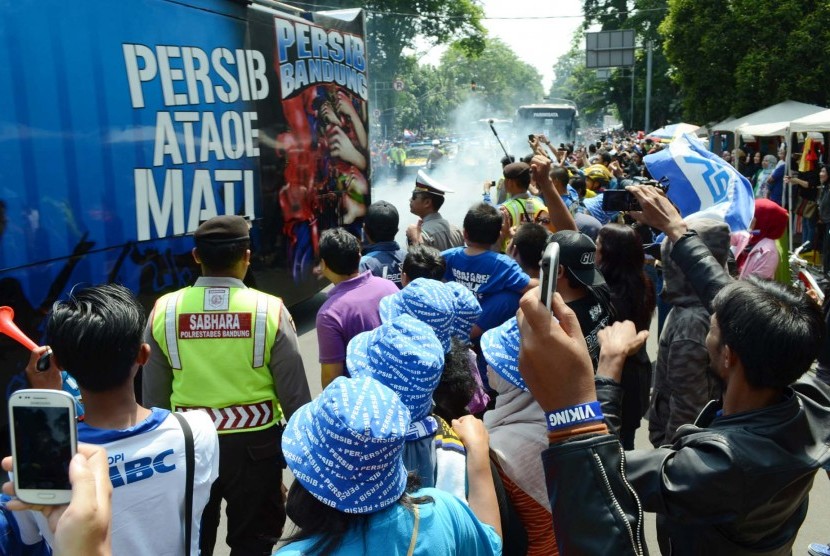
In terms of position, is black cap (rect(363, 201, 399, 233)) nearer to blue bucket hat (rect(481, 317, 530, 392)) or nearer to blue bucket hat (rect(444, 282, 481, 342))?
blue bucket hat (rect(444, 282, 481, 342))

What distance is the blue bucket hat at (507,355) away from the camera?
2.73 m

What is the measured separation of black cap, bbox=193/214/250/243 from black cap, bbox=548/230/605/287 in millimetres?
1471

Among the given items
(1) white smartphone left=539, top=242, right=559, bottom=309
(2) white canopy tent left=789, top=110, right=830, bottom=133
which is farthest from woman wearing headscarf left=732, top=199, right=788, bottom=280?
(2) white canopy tent left=789, top=110, right=830, bottom=133

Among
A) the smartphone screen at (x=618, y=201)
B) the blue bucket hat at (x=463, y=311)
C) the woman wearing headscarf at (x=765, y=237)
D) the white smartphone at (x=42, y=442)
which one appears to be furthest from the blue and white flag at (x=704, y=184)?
the white smartphone at (x=42, y=442)

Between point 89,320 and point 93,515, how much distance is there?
1.01m

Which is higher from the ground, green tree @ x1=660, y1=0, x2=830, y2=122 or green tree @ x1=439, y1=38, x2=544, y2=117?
green tree @ x1=439, y1=38, x2=544, y2=117

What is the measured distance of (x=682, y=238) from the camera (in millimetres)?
2881

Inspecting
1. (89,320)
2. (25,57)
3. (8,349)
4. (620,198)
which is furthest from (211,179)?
(89,320)

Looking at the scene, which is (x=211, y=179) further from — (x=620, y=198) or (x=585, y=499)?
(x=585, y=499)

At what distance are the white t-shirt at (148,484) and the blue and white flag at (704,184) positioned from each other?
10.2 ft

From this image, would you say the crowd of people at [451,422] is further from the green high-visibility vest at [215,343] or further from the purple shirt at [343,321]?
the purple shirt at [343,321]

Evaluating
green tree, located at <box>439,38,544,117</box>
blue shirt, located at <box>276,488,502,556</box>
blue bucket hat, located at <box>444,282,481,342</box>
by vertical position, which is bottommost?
blue shirt, located at <box>276,488,502,556</box>

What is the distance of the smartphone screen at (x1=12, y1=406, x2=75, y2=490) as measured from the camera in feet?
4.97

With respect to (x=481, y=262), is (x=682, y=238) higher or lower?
higher
